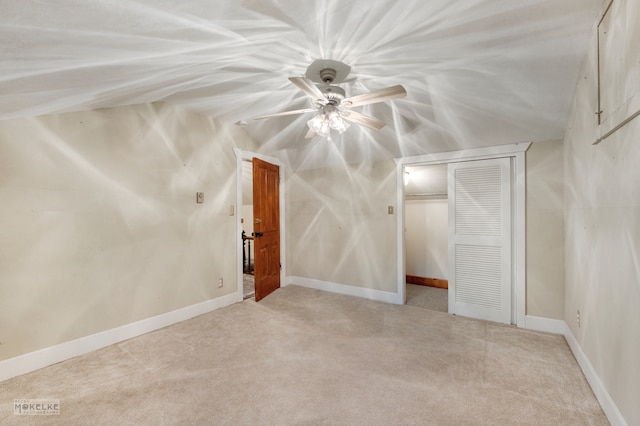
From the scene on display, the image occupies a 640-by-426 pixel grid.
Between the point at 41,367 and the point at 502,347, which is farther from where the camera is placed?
the point at 502,347

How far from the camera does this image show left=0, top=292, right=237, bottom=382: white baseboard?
2191mm

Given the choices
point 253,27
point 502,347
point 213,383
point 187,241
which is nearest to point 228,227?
point 187,241

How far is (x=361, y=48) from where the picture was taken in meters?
1.88

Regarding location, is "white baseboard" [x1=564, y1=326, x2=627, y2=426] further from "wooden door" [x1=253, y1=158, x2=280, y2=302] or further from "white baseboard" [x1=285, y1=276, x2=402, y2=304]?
"wooden door" [x1=253, y1=158, x2=280, y2=302]

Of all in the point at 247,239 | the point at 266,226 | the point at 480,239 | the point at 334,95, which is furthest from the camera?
the point at 247,239

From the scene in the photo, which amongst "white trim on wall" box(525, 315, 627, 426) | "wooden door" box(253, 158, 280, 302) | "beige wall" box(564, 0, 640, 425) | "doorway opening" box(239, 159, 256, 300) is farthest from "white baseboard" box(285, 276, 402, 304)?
"beige wall" box(564, 0, 640, 425)

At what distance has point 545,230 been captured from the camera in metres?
3.01

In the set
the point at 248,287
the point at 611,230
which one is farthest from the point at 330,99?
the point at 248,287

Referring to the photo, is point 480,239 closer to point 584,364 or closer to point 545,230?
point 545,230

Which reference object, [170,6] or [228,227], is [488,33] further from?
[228,227]

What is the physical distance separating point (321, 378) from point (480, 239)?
2469 millimetres

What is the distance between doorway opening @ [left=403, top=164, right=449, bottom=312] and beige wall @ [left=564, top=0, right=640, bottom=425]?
7.14 ft

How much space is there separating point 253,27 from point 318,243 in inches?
137

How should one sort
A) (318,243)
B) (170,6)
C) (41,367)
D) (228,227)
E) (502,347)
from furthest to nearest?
(318,243) → (228,227) → (502,347) → (41,367) → (170,6)
